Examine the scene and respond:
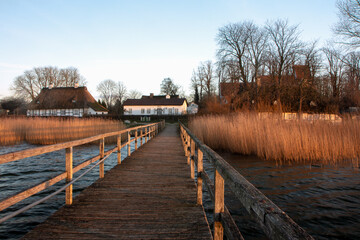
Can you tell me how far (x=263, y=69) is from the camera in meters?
23.9

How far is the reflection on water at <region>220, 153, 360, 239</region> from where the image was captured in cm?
382

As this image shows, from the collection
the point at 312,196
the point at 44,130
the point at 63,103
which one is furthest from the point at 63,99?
the point at 312,196

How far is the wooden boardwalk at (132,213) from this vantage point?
2.49 metres

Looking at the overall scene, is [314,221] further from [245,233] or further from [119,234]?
[119,234]

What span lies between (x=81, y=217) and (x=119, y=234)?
74cm

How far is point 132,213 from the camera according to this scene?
3053 mm

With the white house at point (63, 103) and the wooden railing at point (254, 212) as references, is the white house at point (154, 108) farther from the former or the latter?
the wooden railing at point (254, 212)

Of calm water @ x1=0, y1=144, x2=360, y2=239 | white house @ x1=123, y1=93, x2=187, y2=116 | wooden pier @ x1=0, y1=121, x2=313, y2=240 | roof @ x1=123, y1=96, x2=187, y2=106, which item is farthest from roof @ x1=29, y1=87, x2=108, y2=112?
wooden pier @ x1=0, y1=121, x2=313, y2=240

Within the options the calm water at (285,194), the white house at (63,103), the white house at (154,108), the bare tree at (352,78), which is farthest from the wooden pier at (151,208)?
the white house at (154,108)

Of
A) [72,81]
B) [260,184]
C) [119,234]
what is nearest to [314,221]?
[260,184]

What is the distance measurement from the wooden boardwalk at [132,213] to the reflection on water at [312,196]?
1308 millimetres

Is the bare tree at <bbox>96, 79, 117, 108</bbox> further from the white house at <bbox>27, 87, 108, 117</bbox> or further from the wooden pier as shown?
the wooden pier

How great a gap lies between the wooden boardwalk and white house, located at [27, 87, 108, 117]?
1562 inches

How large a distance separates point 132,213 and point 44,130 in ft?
40.3
